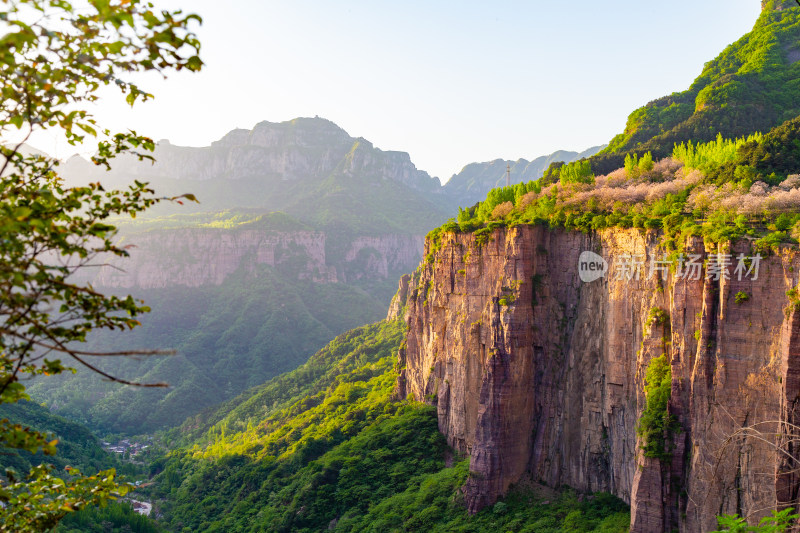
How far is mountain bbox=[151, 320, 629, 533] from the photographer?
31594 mm

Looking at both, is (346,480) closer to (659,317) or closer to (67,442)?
(659,317)

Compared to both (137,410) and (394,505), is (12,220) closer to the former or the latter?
(394,505)

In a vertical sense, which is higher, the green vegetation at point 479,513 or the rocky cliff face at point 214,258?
the rocky cliff face at point 214,258

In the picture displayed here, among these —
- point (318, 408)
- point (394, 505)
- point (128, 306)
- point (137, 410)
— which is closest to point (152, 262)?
point (137, 410)

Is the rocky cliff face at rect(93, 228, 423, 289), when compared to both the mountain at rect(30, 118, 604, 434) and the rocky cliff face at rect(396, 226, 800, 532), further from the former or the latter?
the rocky cliff face at rect(396, 226, 800, 532)

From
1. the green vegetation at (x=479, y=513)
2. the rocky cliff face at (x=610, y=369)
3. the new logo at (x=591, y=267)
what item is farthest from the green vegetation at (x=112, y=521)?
the new logo at (x=591, y=267)

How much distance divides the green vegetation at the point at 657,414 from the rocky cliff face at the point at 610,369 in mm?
302

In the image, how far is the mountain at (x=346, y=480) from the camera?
104 feet

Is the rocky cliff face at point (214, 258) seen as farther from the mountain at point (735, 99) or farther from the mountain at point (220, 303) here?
the mountain at point (735, 99)

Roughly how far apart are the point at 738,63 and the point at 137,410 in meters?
103

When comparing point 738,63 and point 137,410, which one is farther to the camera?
point 137,410

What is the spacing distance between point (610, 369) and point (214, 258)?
138038 mm

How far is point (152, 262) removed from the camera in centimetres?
14225

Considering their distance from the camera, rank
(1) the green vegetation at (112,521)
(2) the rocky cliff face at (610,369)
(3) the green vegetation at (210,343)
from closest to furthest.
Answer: (2) the rocky cliff face at (610,369)
(1) the green vegetation at (112,521)
(3) the green vegetation at (210,343)
